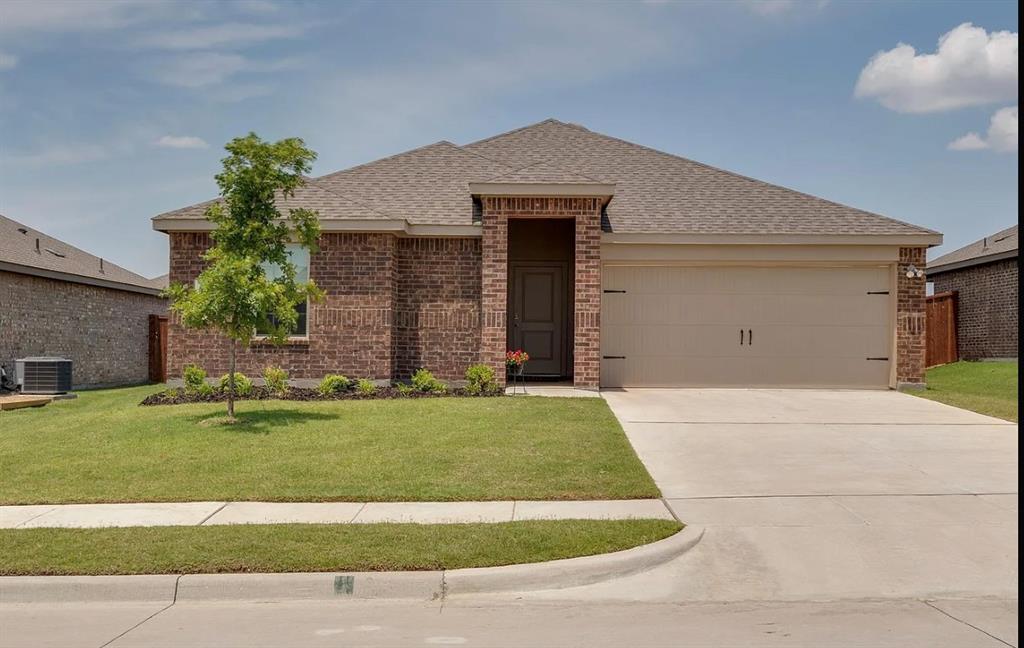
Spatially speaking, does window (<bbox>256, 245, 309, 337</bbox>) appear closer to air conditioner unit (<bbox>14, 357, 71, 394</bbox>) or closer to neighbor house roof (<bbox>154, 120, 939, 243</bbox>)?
neighbor house roof (<bbox>154, 120, 939, 243</bbox>)

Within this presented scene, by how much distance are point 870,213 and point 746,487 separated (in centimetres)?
1054

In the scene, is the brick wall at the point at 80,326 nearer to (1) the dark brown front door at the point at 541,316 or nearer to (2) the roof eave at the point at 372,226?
(2) the roof eave at the point at 372,226

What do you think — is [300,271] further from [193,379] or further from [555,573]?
[555,573]

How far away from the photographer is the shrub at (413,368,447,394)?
602 inches

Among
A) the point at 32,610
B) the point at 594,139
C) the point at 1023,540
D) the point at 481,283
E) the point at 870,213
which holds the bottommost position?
the point at 32,610

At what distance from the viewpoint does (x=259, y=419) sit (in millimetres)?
12406

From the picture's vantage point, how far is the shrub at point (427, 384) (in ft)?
50.1

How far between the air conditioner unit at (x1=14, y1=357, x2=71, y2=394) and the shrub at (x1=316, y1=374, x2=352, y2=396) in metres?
6.68

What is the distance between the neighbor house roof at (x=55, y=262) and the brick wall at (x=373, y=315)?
17.9ft

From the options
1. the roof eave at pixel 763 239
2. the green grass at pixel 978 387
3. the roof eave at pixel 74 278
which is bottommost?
the green grass at pixel 978 387

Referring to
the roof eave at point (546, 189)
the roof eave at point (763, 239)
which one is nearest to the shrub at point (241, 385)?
the roof eave at point (546, 189)

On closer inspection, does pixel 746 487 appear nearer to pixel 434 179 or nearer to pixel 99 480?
pixel 99 480

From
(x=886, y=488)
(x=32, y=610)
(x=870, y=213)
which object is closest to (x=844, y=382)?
(x=870, y=213)

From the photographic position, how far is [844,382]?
16859 millimetres
